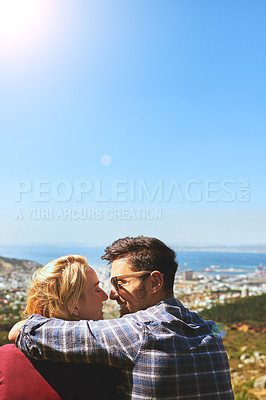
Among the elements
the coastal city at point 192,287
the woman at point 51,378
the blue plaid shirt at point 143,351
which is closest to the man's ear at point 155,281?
the blue plaid shirt at point 143,351

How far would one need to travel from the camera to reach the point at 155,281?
5.93 feet

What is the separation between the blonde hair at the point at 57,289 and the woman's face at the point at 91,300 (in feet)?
0.09

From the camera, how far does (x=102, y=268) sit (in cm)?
235

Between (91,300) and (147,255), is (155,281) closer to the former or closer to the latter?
(147,255)

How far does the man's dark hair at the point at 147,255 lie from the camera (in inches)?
72.6

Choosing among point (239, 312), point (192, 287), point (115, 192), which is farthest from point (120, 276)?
point (192, 287)

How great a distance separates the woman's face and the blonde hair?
3 cm

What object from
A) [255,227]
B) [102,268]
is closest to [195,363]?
[102,268]

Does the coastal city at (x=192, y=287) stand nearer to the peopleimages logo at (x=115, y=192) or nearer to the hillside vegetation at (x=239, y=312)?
the hillside vegetation at (x=239, y=312)

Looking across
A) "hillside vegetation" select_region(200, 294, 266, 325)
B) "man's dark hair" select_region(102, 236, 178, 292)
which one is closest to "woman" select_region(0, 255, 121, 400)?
"man's dark hair" select_region(102, 236, 178, 292)

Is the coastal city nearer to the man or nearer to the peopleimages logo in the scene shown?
the peopleimages logo

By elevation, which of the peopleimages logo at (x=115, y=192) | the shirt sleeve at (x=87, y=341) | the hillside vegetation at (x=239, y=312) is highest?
the peopleimages logo at (x=115, y=192)

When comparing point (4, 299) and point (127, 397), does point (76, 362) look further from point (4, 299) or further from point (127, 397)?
point (4, 299)

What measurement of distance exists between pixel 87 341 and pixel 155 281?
0.53 meters
